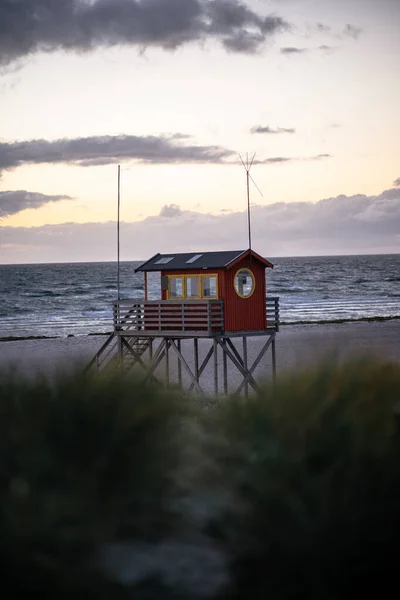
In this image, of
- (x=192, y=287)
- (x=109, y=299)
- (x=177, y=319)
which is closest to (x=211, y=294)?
(x=192, y=287)

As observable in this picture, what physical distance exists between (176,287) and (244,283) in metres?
1.99

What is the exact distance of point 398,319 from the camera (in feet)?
199

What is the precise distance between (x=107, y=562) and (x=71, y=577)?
11.9 inches

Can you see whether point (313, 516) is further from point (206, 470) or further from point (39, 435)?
point (39, 435)

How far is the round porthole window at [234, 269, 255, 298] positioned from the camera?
24742mm

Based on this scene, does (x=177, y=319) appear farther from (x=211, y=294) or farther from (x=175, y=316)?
(x=211, y=294)

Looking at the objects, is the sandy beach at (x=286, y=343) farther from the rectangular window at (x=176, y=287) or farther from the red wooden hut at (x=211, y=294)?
the rectangular window at (x=176, y=287)

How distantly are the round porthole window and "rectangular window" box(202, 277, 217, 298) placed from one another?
2.04 feet

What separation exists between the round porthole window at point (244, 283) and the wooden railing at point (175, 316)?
0.87 metres

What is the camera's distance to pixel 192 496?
710cm

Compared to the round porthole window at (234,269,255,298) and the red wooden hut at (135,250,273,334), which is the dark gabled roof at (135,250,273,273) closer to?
the red wooden hut at (135,250,273,334)

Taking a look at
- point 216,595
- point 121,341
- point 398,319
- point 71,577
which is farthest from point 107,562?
point 398,319

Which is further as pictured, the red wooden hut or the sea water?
the sea water

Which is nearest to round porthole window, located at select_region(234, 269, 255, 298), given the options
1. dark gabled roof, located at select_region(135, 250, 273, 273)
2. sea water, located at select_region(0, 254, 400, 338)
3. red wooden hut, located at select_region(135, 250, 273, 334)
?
red wooden hut, located at select_region(135, 250, 273, 334)
